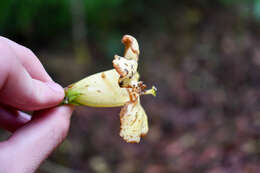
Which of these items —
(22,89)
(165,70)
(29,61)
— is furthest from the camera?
(165,70)

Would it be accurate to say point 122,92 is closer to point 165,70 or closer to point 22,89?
point 22,89

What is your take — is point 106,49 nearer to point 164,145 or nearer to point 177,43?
point 177,43

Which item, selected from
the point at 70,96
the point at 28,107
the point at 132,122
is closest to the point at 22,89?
the point at 28,107

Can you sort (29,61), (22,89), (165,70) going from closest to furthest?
(22,89), (29,61), (165,70)

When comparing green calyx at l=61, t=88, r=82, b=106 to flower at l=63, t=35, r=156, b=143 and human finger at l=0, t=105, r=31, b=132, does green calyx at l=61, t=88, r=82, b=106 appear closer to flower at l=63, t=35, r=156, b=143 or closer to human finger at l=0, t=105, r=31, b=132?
flower at l=63, t=35, r=156, b=143

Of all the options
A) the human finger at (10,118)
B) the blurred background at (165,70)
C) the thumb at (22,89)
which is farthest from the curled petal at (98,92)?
the blurred background at (165,70)

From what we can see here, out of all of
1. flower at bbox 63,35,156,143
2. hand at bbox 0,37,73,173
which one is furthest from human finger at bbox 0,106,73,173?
flower at bbox 63,35,156,143

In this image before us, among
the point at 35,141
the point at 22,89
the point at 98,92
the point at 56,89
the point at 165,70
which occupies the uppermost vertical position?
the point at 165,70
